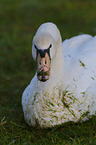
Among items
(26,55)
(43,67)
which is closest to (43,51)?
(43,67)

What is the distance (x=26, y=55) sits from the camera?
6152mm

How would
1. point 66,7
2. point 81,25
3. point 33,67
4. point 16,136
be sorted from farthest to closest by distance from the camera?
point 66,7, point 81,25, point 33,67, point 16,136

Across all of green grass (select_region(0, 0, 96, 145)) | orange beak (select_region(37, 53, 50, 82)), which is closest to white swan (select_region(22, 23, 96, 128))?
green grass (select_region(0, 0, 96, 145))

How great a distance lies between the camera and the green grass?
11.0 feet

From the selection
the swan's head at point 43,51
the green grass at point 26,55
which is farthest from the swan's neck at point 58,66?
the green grass at point 26,55

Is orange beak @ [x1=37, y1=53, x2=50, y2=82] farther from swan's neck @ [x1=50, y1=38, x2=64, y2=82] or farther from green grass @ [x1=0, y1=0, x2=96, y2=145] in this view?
green grass @ [x1=0, y1=0, x2=96, y2=145]

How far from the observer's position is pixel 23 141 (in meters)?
3.25

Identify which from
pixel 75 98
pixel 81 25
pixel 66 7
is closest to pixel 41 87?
pixel 75 98

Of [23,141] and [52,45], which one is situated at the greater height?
[52,45]

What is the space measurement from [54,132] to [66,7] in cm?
617

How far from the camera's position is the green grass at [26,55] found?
3.35 m

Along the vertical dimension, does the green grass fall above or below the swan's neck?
below

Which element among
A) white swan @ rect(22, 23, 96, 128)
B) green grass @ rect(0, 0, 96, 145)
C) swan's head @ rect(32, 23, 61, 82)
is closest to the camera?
swan's head @ rect(32, 23, 61, 82)

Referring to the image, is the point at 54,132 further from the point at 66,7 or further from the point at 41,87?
the point at 66,7
